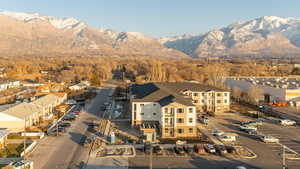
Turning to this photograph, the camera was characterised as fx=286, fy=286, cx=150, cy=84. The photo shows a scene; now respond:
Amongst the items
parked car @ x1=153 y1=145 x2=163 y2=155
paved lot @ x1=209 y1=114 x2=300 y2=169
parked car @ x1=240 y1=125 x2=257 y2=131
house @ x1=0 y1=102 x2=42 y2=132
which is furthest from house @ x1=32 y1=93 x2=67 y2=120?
parked car @ x1=240 y1=125 x2=257 y2=131

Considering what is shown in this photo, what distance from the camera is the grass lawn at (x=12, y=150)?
15.4m

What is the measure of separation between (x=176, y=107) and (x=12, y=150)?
10.0 metres

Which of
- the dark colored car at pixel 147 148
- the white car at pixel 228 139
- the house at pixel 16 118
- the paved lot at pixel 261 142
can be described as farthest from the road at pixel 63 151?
the paved lot at pixel 261 142

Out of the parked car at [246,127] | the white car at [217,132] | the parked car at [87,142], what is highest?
the parked car at [246,127]

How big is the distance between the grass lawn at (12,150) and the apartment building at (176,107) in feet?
26.0

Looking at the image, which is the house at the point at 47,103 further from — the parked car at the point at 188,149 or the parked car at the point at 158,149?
the parked car at the point at 188,149

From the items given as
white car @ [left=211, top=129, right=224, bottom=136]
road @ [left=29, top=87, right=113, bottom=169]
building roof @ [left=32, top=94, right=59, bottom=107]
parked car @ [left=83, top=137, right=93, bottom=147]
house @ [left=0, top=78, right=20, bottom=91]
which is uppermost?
house @ [left=0, top=78, right=20, bottom=91]

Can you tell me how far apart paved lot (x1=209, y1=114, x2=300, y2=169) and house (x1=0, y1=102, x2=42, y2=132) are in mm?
13655

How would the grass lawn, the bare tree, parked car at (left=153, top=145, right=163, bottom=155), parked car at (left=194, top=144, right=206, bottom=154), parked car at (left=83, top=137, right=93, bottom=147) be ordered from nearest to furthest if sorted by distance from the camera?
1. the grass lawn
2. parked car at (left=153, top=145, right=163, bottom=155)
3. parked car at (left=194, top=144, right=206, bottom=154)
4. parked car at (left=83, top=137, right=93, bottom=147)
5. the bare tree

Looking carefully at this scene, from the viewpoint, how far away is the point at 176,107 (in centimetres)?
1861

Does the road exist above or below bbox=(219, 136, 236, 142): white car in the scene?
below

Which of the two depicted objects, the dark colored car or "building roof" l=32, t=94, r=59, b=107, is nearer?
the dark colored car

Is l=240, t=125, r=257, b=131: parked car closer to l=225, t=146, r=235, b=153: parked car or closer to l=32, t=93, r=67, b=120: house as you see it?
l=225, t=146, r=235, b=153: parked car

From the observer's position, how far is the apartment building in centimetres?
1867
